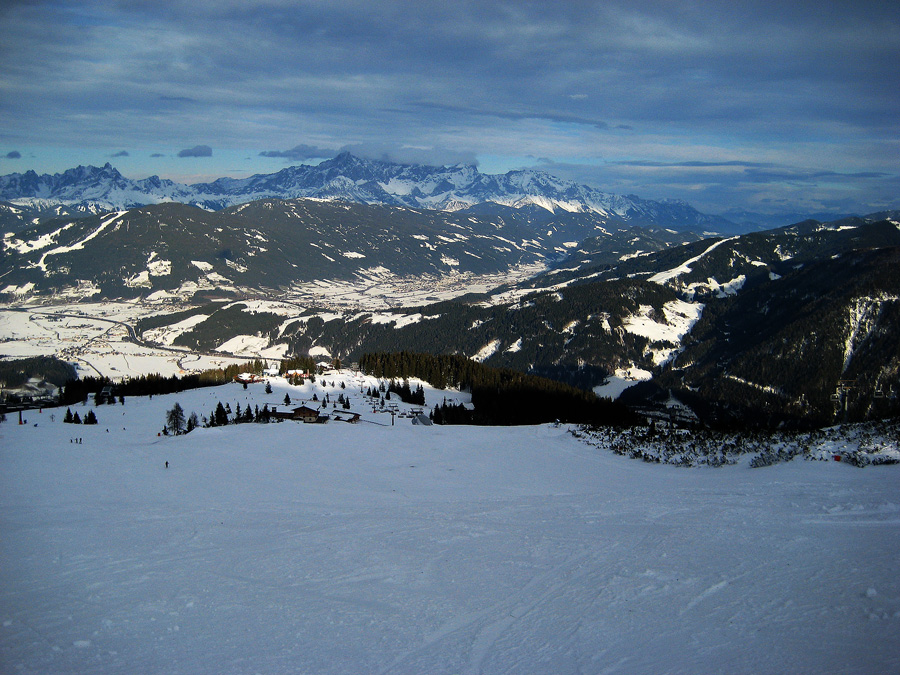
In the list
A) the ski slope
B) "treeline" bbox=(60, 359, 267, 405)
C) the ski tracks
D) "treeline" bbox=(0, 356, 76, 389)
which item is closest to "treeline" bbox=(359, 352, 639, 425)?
"treeline" bbox=(60, 359, 267, 405)

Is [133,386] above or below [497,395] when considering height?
above

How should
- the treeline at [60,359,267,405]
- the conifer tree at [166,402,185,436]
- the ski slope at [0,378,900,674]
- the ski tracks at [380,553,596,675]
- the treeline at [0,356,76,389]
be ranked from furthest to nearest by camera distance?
the treeline at [0,356,76,389], the treeline at [60,359,267,405], the conifer tree at [166,402,185,436], the ski tracks at [380,553,596,675], the ski slope at [0,378,900,674]

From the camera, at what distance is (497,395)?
105 m

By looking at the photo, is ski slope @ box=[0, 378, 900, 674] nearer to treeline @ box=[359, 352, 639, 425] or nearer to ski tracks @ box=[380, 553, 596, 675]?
ski tracks @ box=[380, 553, 596, 675]

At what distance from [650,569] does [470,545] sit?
660cm

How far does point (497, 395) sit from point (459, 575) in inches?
3457

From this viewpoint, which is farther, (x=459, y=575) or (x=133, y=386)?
(x=133, y=386)

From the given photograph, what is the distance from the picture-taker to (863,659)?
35.4ft

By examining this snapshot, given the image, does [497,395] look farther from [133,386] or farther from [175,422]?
[133,386]

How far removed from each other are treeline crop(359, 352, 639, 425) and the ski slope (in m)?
44.8

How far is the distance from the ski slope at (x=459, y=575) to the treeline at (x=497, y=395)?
44.8 metres

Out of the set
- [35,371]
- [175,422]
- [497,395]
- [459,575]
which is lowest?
[35,371]

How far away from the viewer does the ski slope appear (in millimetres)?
12633

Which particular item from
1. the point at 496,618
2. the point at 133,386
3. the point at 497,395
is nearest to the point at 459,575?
the point at 496,618
